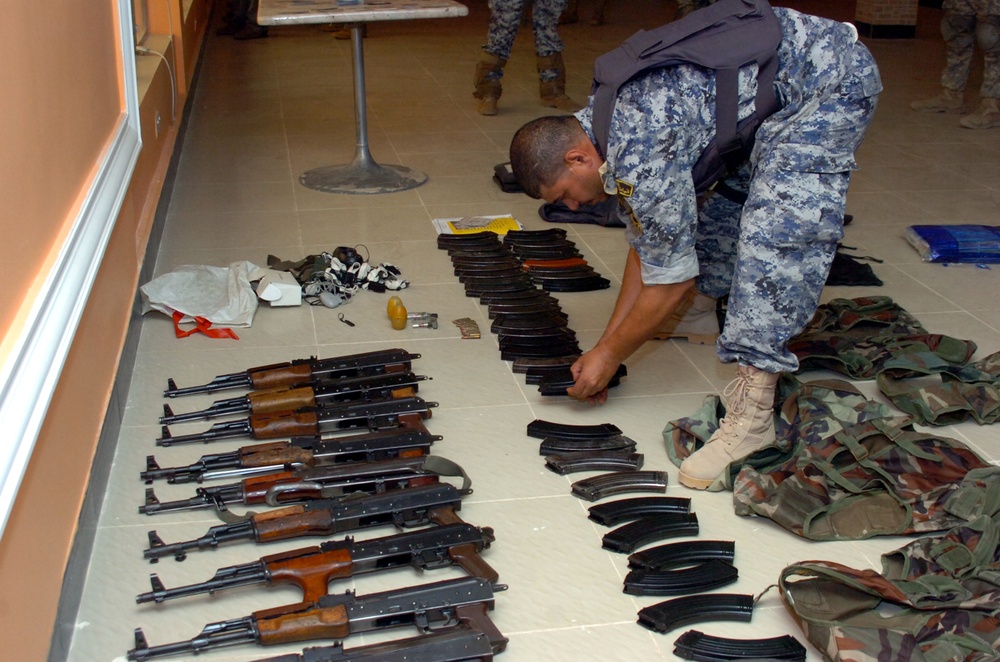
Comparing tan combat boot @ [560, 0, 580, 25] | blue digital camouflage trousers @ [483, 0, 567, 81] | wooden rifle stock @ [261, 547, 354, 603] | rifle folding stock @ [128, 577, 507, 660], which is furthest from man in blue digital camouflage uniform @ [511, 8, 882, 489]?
→ tan combat boot @ [560, 0, 580, 25]

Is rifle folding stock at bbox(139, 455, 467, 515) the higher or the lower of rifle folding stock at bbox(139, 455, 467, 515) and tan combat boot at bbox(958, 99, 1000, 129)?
the higher

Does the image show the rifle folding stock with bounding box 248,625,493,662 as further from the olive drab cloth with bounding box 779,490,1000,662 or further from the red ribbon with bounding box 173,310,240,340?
the red ribbon with bounding box 173,310,240,340

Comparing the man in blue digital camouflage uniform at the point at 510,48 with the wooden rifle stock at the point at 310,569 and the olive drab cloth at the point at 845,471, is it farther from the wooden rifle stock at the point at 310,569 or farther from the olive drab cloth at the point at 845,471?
the wooden rifle stock at the point at 310,569

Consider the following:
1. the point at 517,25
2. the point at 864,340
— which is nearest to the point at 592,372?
the point at 864,340

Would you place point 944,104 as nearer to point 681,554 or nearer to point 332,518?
point 681,554

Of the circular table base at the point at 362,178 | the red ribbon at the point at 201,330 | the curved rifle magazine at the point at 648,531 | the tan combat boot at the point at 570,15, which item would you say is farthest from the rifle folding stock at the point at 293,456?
the tan combat boot at the point at 570,15

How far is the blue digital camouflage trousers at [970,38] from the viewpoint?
6797 mm

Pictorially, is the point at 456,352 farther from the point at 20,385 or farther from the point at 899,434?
the point at 20,385

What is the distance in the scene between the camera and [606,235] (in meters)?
4.93

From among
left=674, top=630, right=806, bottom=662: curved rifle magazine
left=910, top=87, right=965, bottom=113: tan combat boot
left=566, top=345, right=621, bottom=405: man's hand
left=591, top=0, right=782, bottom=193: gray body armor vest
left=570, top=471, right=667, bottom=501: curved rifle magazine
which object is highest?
left=591, top=0, right=782, bottom=193: gray body armor vest

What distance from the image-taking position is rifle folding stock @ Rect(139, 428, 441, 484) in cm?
277

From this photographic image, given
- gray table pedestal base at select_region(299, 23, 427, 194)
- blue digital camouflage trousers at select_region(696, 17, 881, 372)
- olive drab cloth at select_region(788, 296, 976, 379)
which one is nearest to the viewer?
blue digital camouflage trousers at select_region(696, 17, 881, 372)

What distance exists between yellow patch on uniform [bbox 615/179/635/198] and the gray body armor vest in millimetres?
100

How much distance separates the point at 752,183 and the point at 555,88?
470 centimetres
